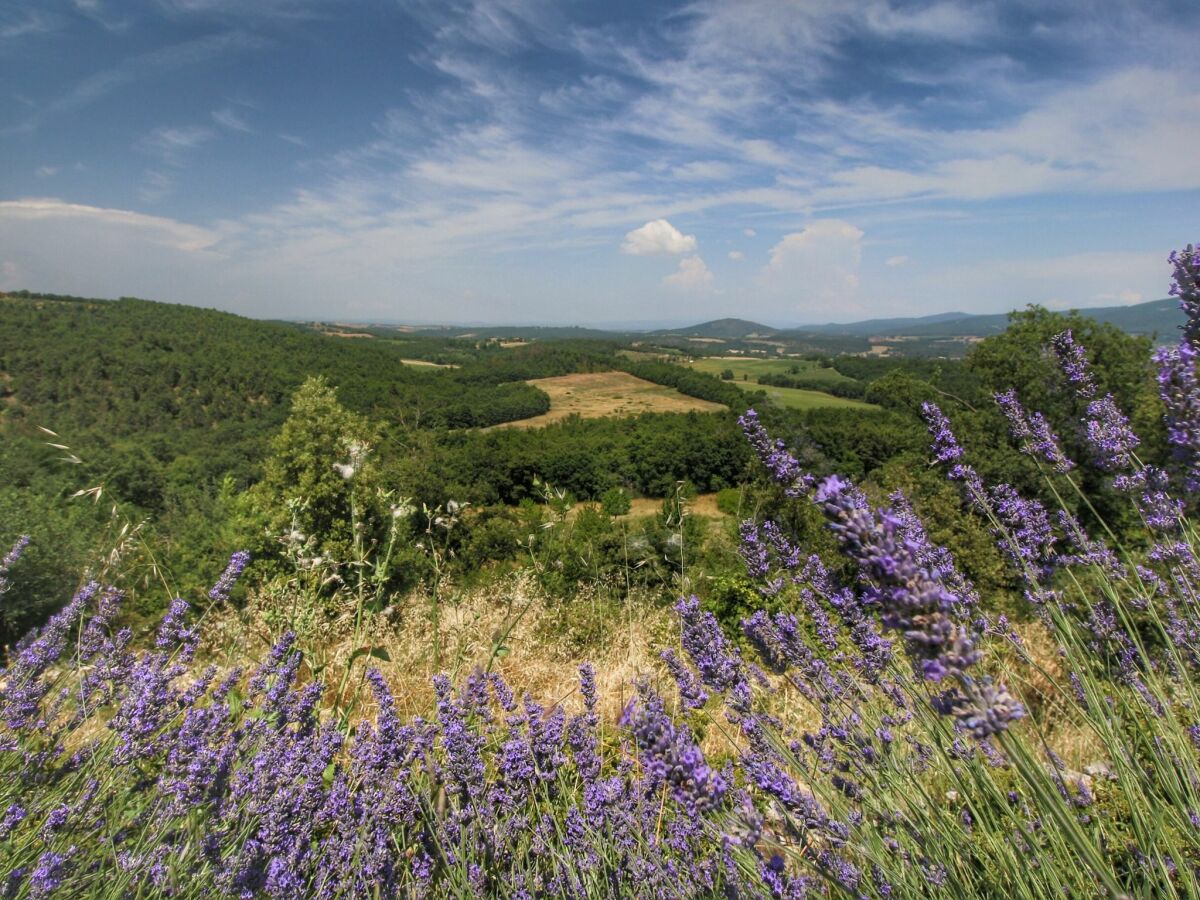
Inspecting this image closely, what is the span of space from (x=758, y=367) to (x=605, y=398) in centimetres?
3450

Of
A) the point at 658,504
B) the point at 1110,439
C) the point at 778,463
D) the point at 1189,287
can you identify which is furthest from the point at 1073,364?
the point at 658,504

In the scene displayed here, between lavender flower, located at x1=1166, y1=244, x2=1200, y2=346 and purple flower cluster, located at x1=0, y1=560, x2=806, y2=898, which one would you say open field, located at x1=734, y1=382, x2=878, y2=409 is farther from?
purple flower cluster, located at x1=0, y1=560, x2=806, y2=898

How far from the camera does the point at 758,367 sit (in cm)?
9750

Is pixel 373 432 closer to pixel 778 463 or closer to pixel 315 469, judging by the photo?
pixel 315 469

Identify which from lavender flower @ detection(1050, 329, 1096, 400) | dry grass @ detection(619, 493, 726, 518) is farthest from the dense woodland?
dry grass @ detection(619, 493, 726, 518)

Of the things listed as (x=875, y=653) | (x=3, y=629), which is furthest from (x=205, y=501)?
(x=875, y=653)

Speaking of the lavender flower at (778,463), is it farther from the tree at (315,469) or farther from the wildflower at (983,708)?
the tree at (315,469)

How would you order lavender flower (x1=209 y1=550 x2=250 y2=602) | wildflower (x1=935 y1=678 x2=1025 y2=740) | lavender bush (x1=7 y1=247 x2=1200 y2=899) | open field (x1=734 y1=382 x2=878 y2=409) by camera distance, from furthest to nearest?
open field (x1=734 y1=382 x2=878 y2=409)
lavender flower (x1=209 y1=550 x2=250 y2=602)
lavender bush (x1=7 y1=247 x2=1200 y2=899)
wildflower (x1=935 y1=678 x2=1025 y2=740)

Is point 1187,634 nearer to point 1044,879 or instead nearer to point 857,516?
point 1044,879

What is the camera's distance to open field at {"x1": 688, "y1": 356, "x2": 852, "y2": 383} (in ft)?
254

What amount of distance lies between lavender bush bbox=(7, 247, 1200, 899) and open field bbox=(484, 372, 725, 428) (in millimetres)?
56794

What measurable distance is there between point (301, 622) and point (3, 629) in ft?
48.7

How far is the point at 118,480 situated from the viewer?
28.9 meters

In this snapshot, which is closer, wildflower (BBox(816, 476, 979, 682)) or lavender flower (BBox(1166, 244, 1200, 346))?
wildflower (BBox(816, 476, 979, 682))
